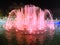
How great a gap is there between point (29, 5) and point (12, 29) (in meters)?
0.52

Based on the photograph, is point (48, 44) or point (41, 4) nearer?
point (48, 44)

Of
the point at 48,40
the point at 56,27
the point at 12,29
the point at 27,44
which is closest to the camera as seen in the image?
the point at 27,44

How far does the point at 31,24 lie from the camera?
438 cm

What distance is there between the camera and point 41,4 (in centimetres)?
418

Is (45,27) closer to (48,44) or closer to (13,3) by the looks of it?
(13,3)

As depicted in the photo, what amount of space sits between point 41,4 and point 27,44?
121 cm

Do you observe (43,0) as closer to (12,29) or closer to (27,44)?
(12,29)

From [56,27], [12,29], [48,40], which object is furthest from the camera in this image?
[12,29]

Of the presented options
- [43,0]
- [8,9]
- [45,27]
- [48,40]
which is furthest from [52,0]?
[48,40]

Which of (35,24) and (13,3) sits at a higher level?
(13,3)

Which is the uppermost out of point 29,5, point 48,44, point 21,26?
point 29,5

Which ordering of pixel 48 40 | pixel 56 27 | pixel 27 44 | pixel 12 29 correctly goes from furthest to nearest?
pixel 12 29 → pixel 56 27 → pixel 48 40 → pixel 27 44

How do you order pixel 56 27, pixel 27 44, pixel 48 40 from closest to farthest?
pixel 27 44 → pixel 48 40 → pixel 56 27

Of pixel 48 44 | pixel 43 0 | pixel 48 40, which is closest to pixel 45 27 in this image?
pixel 43 0
